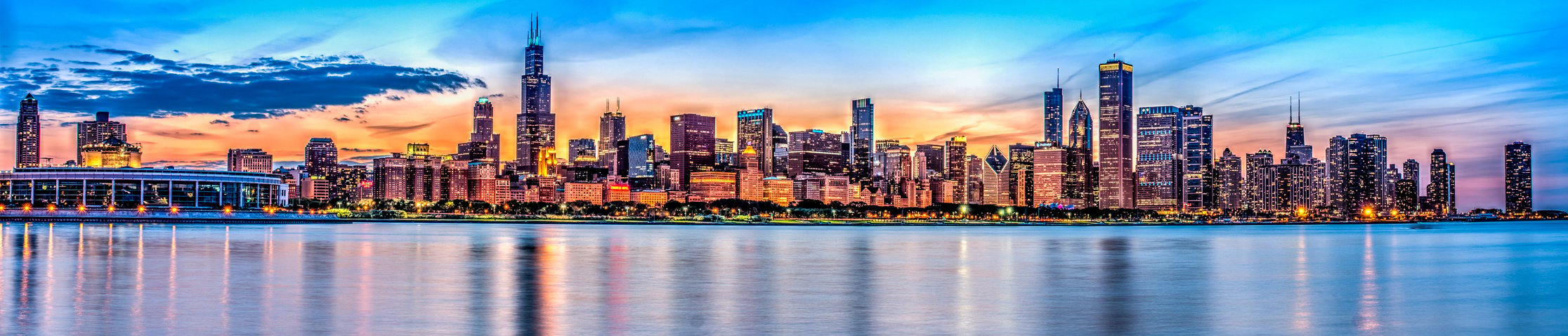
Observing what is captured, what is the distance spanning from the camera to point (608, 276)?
153 ft

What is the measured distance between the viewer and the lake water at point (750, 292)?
27.9m

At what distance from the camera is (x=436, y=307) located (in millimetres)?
31969

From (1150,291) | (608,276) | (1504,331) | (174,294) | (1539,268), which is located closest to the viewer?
(1504,331)

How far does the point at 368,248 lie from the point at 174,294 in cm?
4238

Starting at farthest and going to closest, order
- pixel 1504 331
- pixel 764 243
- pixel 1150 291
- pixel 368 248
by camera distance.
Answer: pixel 764 243 → pixel 368 248 → pixel 1150 291 → pixel 1504 331

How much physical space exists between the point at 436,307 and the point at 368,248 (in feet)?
157

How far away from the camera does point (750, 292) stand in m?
39.2

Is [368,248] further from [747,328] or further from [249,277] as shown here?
[747,328]

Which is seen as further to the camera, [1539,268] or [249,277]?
[1539,268]

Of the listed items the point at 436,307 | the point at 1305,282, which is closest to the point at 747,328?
the point at 436,307

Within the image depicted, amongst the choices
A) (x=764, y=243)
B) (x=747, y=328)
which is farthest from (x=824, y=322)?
(x=764, y=243)

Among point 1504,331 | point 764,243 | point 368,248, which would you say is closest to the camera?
point 1504,331

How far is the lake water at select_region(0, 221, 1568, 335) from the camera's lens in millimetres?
27859

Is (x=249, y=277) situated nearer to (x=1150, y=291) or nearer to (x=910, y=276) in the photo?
(x=910, y=276)
